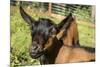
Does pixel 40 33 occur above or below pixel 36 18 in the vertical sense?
below

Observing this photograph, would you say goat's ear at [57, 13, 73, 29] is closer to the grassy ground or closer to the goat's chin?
the grassy ground

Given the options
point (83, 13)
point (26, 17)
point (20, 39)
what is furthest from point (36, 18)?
point (83, 13)

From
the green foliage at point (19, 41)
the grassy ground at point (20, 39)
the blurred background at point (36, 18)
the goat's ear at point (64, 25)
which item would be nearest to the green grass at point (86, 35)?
the blurred background at point (36, 18)

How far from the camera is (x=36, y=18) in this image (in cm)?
178

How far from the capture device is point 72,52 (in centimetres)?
194

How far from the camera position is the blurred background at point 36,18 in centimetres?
169

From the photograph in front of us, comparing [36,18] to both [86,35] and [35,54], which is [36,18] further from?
[86,35]

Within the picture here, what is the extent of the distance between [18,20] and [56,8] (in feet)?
1.33

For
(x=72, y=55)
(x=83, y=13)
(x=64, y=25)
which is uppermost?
(x=83, y=13)

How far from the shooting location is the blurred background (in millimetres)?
1686

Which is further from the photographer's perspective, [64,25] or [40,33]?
[64,25]
